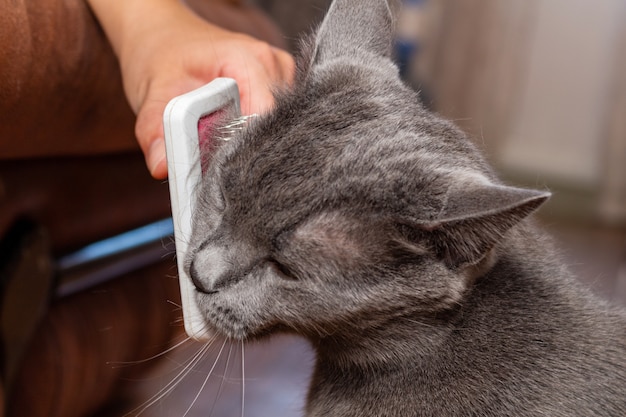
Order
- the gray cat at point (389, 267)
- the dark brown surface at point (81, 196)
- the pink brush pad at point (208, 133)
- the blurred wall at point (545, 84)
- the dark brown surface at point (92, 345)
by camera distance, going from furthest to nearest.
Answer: the blurred wall at point (545, 84), the dark brown surface at point (92, 345), the dark brown surface at point (81, 196), the pink brush pad at point (208, 133), the gray cat at point (389, 267)

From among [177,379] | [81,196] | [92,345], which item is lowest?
[92,345]

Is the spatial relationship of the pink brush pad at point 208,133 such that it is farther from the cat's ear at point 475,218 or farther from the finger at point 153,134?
the cat's ear at point 475,218

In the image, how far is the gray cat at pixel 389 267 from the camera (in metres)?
0.84

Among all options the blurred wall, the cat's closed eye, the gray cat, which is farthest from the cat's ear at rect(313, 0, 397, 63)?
the blurred wall

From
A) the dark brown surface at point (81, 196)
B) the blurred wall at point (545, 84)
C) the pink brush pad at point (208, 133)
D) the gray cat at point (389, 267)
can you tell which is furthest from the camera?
the blurred wall at point (545, 84)

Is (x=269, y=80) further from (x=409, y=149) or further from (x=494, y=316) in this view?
(x=494, y=316)

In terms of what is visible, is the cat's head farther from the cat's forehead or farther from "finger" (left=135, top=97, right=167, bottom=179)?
"finger" (left=135, top=97, right=167, bottom=179)

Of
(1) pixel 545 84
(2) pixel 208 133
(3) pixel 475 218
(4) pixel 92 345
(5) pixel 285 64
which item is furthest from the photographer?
(1) pixel 545 84

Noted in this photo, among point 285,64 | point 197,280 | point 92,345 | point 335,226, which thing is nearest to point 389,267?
point 335,226

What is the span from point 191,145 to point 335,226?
0.71 ft

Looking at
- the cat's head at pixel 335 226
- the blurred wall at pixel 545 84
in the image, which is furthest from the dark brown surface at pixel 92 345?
the blurred wall at pixel 545 84

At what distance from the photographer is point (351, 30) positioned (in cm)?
107

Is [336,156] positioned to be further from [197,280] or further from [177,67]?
[177,67]

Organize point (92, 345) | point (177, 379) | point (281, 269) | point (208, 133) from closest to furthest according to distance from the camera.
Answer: point (281, 269) < point (208, 133) < point (177, 379) < point (92, 345)
